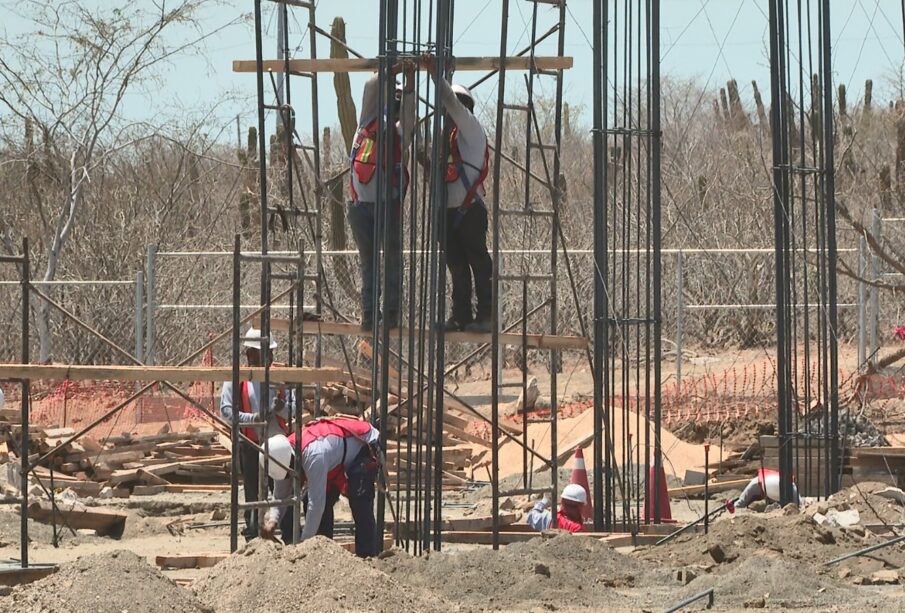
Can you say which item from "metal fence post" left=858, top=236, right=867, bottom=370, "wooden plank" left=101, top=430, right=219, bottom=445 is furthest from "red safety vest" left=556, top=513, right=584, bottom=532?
"metal fence post" left=858, top=236, right=867, bottom=370

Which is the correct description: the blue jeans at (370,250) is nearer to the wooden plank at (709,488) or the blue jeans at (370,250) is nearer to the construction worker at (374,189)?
the construction worker at (374,189)

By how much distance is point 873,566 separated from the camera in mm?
10320

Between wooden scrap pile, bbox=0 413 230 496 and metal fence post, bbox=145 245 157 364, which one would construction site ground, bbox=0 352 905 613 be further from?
metal fence post, bbox=145 245 157 364

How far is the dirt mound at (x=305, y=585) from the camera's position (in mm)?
8148

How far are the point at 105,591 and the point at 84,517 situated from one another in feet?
20.0

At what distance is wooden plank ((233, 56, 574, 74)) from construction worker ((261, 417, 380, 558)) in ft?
8.12

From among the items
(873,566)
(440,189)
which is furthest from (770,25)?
(873,566)

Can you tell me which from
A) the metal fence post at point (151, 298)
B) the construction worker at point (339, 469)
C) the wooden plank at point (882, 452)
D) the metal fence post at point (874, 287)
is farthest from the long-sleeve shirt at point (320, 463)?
the metal fence post at point (151, 298)

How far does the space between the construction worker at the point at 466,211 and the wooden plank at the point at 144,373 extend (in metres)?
1.60

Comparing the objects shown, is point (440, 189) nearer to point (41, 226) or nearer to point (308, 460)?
point (308, 460)

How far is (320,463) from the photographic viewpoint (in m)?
10.4

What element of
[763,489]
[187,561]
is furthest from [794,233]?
[187,561]

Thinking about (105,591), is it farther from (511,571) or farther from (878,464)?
(878,464)

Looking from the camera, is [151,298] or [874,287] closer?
[874,287]
